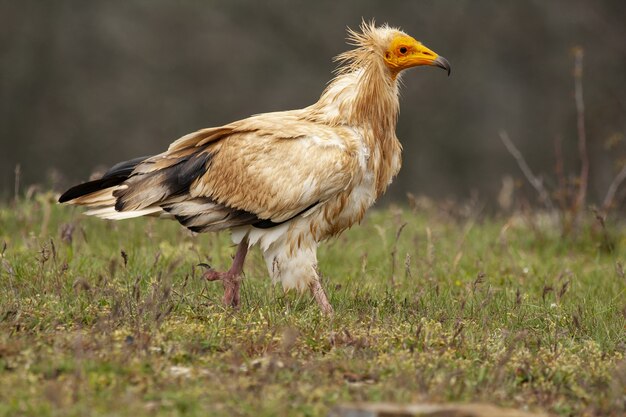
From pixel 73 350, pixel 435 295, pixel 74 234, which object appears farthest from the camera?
pixel 74 234

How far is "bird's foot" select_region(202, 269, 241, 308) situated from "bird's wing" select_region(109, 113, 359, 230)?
32 centimetres

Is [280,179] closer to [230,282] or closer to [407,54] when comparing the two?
[230,282]

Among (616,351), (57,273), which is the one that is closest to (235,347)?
(57,273)

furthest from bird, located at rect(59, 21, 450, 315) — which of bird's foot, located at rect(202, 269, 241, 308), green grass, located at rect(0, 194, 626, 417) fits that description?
green grass, located at rect(0, 194, 626, 417)

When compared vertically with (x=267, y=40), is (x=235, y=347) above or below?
below

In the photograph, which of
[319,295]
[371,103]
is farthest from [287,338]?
[371,103]

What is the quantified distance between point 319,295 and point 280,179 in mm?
727

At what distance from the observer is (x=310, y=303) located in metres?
6.06

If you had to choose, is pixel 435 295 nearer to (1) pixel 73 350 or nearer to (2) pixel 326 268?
(2) pixel 326 268

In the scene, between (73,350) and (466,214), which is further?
(466,214)

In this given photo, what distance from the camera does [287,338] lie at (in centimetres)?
452

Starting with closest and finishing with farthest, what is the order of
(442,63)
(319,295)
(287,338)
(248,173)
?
(287,338)
(319,295)
(248,173)
(442,63)

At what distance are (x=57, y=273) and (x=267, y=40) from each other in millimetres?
13247

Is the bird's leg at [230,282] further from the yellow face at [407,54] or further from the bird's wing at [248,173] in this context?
the yellow face at [407,54]
